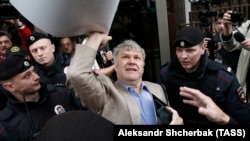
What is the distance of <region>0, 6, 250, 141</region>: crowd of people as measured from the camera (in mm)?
1425

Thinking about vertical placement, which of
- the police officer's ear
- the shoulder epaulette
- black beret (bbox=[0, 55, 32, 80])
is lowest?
the shoulder epaulette

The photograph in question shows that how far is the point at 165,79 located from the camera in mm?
2211

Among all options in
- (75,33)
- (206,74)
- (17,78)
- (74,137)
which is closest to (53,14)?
(75,33)

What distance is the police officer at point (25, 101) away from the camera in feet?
5.38

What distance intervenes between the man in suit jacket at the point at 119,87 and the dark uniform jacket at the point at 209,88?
260 mm

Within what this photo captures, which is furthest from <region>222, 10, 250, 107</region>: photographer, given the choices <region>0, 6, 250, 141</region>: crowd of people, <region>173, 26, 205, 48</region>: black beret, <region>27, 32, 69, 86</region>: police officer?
<region>27, 32, 69, 86</region>: police officer

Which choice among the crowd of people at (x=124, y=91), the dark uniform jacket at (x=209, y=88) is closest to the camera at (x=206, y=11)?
the crowd of people at (x=124, y=91)

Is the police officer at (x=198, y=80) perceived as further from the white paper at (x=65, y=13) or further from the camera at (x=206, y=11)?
the white paper at (x=65, y=13)

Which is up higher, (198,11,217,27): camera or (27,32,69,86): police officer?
(198,11,217,27): camera

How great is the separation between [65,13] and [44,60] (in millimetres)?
1789

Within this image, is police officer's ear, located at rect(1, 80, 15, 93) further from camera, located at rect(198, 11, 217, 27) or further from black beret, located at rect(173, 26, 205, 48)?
camera, located at rect(198, 11, 217, 27)

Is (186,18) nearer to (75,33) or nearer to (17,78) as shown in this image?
(17,78)

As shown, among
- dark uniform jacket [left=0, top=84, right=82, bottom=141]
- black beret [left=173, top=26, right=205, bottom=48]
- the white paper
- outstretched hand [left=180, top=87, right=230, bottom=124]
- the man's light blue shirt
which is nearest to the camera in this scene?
the white paper

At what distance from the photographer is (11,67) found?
5.92 ft
